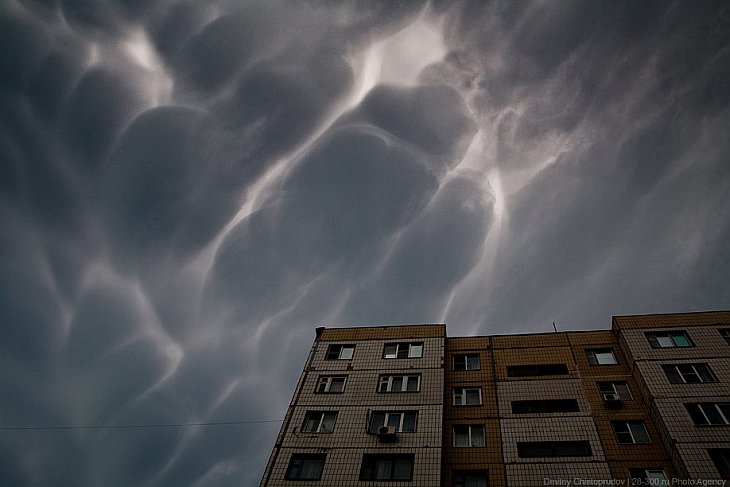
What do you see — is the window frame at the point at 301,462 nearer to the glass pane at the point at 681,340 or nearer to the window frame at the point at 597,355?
the window frame at the point at 597,355

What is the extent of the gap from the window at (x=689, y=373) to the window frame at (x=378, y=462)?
17.2m

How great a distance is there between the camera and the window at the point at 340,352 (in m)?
33.5

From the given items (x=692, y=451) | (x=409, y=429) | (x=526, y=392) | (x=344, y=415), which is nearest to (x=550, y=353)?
(x=526, y=392)

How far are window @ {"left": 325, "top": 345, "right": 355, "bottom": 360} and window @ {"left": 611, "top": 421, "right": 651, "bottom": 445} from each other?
59.1ft

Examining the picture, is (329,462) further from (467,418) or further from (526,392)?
(526,392)

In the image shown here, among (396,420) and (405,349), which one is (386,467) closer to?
(396,420)

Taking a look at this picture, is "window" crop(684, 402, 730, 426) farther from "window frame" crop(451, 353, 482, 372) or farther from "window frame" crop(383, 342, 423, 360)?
"window frame" crop(383, 342, 423, 360)

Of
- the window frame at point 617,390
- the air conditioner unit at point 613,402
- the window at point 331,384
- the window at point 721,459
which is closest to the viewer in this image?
the window at point 721,459

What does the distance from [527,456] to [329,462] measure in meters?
11.5

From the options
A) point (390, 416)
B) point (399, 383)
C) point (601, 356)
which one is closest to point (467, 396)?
point (399, 383)

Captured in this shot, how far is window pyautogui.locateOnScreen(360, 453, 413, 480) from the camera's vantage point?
24.5 meters

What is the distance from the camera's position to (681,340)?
1164 inches

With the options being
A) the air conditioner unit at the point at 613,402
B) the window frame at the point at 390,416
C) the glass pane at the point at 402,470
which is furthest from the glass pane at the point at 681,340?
the glass pane at the point at 402,470

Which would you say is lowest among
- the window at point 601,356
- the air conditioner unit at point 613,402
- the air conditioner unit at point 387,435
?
the air conditioner unit at point 387,435
